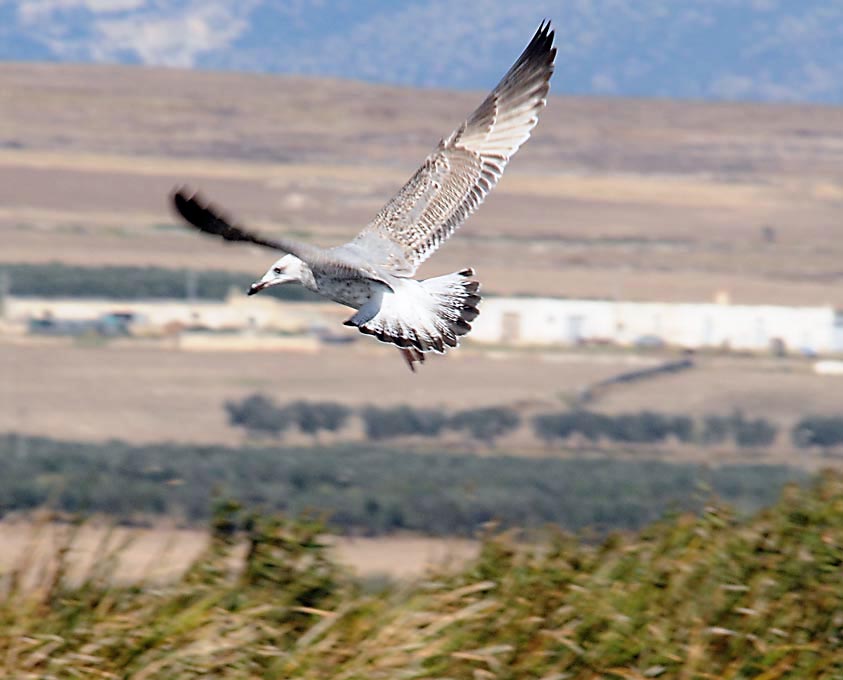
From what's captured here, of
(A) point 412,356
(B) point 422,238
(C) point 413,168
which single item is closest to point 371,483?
(B) point 422,238

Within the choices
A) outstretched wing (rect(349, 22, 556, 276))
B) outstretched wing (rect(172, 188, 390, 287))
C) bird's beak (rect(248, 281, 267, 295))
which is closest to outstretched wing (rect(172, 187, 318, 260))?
outstretched wing (rect(172, 188, 390, 287))

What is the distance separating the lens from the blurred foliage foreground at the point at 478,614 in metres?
5.88

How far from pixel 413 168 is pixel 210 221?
73.0 m

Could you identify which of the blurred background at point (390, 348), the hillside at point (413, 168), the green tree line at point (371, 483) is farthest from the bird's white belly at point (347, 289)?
the hillside at point (413, 168)

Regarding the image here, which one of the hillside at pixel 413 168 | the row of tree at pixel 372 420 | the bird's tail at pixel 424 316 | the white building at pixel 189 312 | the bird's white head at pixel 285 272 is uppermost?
the hillside at pixel 413 168

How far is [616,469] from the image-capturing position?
30250 millimetres

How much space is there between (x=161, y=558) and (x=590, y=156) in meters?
83.1

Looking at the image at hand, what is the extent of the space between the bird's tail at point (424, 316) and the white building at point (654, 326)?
37.7m

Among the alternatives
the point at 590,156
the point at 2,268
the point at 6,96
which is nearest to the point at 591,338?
the point at 2,268

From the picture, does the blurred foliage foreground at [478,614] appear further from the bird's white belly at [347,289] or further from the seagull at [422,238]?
the bird's white belly at [347,289]

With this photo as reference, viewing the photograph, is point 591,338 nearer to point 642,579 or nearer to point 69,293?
point 69,293

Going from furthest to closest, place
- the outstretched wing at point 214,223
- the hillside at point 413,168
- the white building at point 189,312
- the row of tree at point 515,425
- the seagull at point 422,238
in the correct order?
the hillside at point 413,168 → the white building at point 189,312 → the row of tree at point 515,425 → the seagull at point 422,238 → the outstretched wing at point 214,223

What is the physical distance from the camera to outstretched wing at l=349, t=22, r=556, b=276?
664cm

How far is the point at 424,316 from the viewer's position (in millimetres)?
5543
